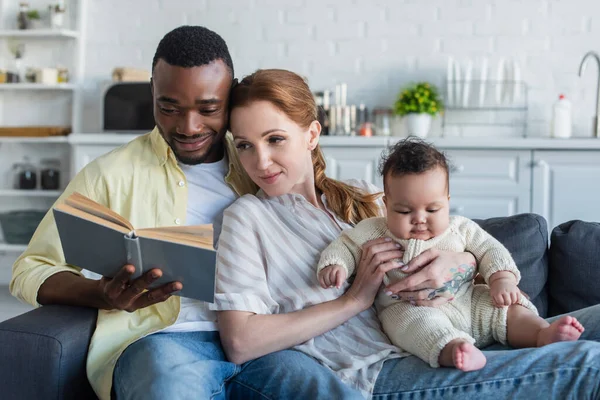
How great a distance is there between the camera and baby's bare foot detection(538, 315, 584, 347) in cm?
165

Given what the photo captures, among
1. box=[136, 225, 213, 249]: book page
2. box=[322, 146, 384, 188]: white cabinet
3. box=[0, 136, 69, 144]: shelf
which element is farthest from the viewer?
box=[0, 136, 69, 144]: shelf

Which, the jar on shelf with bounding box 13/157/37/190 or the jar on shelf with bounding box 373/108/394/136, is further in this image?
the jar on shelf with bounding box 13/157/37/190

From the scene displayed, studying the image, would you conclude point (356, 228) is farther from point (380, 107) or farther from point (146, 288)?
point (380, 107)

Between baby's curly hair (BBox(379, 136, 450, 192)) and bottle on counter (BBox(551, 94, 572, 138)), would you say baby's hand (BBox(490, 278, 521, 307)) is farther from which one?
bottle on counter (BBox(551, 94, 572, 138))

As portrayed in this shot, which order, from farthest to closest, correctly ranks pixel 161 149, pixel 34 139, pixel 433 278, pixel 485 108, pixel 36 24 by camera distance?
pixel 36 24 < pixel 34 139 < pixel 485 108 < pixel 161 149 < pixel 433 278

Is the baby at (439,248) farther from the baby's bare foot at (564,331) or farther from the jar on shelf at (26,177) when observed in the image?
the jar on shelf at (26,177)

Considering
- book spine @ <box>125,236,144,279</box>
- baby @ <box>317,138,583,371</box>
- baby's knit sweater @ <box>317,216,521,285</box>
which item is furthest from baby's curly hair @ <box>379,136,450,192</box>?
book spine @ <box>125,236,144,279</box>

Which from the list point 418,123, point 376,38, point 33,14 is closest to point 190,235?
point 418,123

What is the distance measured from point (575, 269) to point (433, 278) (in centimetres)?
58

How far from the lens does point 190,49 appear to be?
191 centimetres

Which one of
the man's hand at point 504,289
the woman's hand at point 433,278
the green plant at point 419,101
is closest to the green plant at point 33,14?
the green plant at point 419,101

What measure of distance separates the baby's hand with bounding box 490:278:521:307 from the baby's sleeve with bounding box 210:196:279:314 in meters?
0.48

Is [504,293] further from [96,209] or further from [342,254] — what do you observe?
[96,209]

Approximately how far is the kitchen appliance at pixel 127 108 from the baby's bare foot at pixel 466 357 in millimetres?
3270
